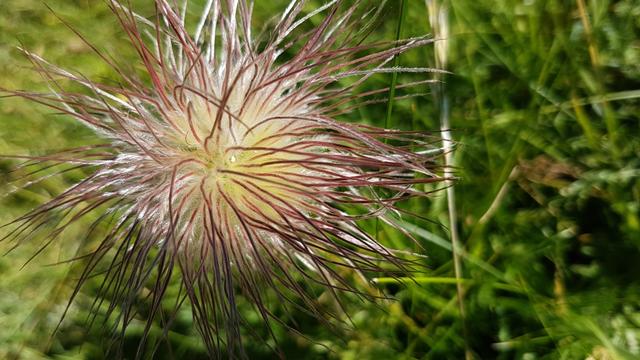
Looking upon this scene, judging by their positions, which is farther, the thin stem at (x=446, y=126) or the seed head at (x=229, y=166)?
the thin stem at (x=446, y=126)

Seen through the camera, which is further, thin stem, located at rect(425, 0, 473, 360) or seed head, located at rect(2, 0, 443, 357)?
thin stem, located at rect(425, 0, 473, 360)

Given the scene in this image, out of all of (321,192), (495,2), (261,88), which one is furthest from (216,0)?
(495,2)

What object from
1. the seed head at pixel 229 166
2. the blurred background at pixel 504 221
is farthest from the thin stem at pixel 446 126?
the seed head at pixel 229 166

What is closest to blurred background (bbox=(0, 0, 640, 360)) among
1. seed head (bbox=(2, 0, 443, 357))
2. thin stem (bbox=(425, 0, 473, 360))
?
thin stem (bbox=(425, 0, 473, 360))

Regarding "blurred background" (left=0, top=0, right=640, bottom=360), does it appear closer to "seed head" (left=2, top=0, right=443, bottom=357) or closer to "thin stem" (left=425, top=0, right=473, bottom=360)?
"thin stem" (left=425, top=0, right=473, bottom=360)

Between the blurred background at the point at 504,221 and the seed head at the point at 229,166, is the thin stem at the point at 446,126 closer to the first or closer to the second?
the blurred background at the point at 504,221

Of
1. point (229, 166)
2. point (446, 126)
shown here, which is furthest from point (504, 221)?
point (229, 166)

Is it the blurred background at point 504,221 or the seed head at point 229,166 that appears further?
the blurred background at point 504,221

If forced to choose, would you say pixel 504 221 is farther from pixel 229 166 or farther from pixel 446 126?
pixel 229 166
